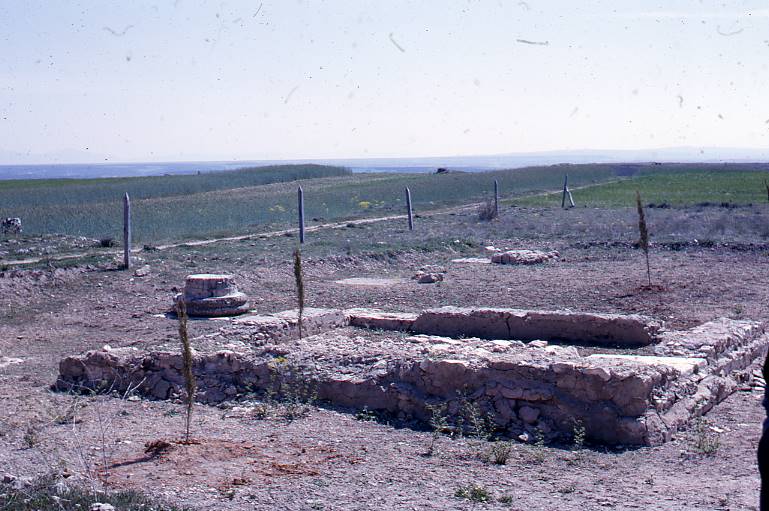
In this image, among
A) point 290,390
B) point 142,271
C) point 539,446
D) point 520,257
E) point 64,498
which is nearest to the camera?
point 64,498

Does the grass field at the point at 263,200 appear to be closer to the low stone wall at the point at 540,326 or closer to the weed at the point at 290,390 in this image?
the low stone wall at the point at 540,326

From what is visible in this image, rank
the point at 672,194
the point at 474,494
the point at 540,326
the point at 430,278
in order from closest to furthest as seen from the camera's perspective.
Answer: the point at 474,494, the point at 540,326, the point at 430,278, the point at 672,194

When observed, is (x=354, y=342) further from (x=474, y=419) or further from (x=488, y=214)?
(x=488, y=214)

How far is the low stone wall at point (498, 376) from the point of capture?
7395mm

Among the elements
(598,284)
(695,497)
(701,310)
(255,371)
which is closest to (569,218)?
(598,284)

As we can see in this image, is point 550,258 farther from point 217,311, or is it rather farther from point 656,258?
point 217,311

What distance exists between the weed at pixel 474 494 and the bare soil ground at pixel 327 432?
5 centimetres

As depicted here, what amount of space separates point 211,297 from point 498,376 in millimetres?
6987

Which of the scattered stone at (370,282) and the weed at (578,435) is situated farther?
the scattered stone at (370,282)

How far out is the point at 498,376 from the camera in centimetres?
788

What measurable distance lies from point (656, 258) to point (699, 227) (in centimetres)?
622

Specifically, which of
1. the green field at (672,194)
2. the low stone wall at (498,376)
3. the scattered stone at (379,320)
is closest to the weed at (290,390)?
the low stone wall at (498,376)

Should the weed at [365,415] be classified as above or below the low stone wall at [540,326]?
below

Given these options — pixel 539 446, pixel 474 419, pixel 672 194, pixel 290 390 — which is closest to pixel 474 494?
pixel 539 446
